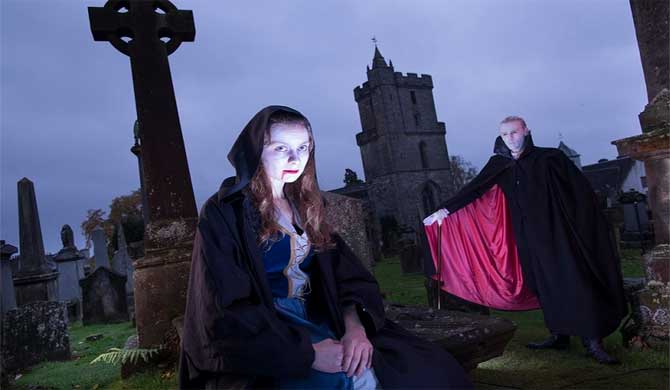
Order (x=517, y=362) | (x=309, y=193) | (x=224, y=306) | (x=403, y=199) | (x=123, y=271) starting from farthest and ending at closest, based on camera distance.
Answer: (x=403, y=199) < (x=123, y=271) < (x=517, y=362) < (x=309, y=193) < (x=224, y=306)

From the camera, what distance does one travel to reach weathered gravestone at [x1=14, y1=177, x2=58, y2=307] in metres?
7.52

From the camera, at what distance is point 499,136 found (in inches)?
189

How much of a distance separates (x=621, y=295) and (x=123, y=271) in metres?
14.6

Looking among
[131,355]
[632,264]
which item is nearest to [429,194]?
[632,264]

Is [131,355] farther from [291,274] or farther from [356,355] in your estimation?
[356,355]

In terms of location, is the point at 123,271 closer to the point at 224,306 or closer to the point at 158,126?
the point at 158,126

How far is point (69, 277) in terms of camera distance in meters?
13.3

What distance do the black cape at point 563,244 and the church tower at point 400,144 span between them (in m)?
37.5

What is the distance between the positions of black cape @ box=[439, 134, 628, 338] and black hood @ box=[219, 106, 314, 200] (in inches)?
131

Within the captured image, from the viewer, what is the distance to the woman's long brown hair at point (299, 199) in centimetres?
229

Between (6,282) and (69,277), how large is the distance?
291 inches

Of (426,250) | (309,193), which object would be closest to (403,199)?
(426,250)

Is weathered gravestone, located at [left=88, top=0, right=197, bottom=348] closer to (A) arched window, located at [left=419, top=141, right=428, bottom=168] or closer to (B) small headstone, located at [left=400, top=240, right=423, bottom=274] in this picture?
(B) small headstone, located at [left=400, top=240, right=423, bottom=274]

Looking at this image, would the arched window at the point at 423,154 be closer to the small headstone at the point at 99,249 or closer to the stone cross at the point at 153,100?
the small headstone at the point at 99,249
